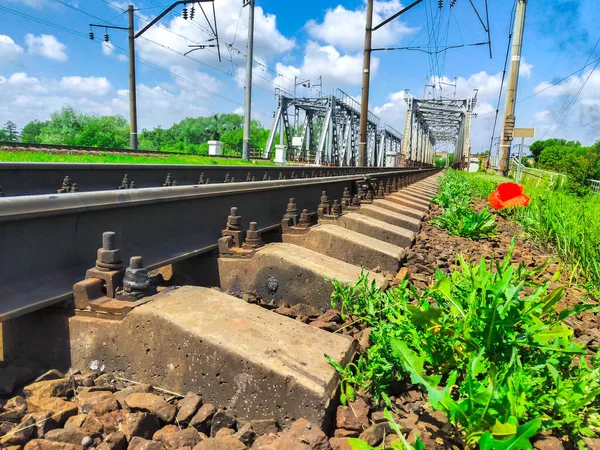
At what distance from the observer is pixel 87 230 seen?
7.27 ft

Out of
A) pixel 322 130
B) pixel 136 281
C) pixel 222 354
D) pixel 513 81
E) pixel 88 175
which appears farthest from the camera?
pixel 322 130

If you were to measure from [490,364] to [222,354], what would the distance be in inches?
36.9

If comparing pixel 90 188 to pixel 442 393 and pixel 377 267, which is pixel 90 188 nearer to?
pixel 377 267

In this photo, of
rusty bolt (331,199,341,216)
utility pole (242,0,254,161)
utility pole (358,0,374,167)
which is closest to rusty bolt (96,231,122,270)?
rusty bolt (331,199,341,216)

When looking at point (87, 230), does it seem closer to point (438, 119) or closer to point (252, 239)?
point (252, 239)

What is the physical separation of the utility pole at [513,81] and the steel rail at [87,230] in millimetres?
15378

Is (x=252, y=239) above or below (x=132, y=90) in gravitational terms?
below

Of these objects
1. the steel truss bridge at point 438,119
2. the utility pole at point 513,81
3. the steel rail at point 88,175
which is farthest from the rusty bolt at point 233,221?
the steel truss bridge at point 438,119

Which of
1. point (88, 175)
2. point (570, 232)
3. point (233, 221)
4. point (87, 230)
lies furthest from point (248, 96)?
point (87, 230)

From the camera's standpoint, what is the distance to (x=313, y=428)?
4.72 feet

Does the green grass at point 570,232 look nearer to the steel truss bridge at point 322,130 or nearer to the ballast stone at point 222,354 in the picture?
the ballast stone at point 222,354

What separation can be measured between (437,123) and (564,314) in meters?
108

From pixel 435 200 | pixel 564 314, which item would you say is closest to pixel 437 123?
pixel 435 200

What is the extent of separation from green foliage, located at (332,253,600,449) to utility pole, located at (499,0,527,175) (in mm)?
15830
